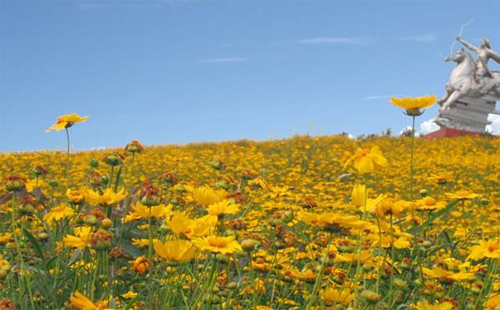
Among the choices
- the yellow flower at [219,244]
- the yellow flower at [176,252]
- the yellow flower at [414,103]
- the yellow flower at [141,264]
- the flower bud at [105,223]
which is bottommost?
the yellow flower at [141,264]

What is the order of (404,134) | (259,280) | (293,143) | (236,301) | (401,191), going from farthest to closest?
(404,134)
(293,143)
(401,191)
(259,280)
(236,301)

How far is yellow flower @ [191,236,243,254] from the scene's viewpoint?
1.39 m

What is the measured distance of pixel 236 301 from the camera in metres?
2.11

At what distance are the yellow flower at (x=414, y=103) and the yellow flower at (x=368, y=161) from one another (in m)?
0.39

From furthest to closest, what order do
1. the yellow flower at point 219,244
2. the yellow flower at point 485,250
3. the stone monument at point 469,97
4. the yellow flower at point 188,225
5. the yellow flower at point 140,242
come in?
the stone monument at point 469,97
the yellow flower at point 140,242
the yellow flower at point 485,250
the yellow flower at point 188,225
the yellow flower at point 219,244

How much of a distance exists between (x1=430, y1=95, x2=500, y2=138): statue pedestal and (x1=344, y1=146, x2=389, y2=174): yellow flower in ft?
53.7

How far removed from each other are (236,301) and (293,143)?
11324mm

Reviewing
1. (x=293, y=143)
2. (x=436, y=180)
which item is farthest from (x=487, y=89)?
(x=436, y=180)

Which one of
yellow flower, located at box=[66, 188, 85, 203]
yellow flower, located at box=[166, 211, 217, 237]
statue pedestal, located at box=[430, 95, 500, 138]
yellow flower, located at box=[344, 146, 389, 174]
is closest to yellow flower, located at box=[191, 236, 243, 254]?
yellow flower, located at box=[166, 211, 217, 237]

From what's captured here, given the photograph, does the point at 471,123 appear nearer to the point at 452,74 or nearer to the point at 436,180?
the point at 452,74

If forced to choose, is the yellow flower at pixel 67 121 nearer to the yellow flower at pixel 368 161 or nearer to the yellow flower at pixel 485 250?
the yellow flower at pixel 368 161

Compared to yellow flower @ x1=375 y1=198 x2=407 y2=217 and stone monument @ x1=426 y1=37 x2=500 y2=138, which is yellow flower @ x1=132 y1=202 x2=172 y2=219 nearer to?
yellow flower @ x1=375 y1=198 x2=407 y2=217

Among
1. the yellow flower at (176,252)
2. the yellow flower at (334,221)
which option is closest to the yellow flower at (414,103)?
the yellow flower at (334,221)

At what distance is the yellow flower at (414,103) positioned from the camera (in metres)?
2.04
